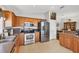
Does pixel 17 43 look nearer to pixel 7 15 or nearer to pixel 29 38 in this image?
pixel 7 15

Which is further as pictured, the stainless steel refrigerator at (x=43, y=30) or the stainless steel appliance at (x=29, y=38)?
the stainless steel refrigerator at (x=43, y=30)

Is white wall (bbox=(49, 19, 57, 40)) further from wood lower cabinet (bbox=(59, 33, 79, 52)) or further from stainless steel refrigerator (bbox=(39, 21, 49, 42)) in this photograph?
wood lower cabinet (bbox=(59, 33, 79, 52))

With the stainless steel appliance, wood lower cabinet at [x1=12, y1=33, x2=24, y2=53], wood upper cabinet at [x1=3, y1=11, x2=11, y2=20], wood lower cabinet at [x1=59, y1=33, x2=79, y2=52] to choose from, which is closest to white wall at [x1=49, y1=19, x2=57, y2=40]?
the stainless steel appliance

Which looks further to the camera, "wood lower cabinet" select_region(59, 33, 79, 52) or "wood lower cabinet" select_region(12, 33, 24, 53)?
"wood lower cabinet" select_region(59, 33, 79, 52)

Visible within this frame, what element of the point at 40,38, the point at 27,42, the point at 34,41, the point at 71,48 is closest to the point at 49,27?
the point at 40,38

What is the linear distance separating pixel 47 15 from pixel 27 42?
A: 2622 millimetres

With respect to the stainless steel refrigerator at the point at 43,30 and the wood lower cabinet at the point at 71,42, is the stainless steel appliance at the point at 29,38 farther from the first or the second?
the wood lower cabinet at the point at 71,42

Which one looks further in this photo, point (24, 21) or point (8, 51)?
point (24, 21)

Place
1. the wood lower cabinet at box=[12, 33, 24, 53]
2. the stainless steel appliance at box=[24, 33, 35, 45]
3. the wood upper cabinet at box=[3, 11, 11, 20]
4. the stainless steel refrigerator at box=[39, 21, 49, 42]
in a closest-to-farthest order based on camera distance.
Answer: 1. the wood lower cabinet at box=[12, 33, 24, 53]
2. the wood upper cabinet at box=[3, 11, 11, 20]
3. the stainless steel appliance at box=[24, 33, 35, 45]
4. the stainless steel refrigerator at box=[39, 21, 49, 42]

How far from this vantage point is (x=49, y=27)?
7.42 meters

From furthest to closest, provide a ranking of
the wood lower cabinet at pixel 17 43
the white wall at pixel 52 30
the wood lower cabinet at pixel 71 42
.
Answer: the white wall at pixel 52 30, the wood lower cabinet at pixel 71 42, the wood lower cabinet at pixel 17 43

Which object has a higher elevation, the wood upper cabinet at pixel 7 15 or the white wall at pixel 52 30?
the wood upper cabinet at pixel 7 15

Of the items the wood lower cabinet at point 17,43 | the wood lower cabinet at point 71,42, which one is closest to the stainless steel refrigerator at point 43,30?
the wood lower cabinet at point 17,43

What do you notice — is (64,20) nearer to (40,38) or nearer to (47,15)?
(47,15)
